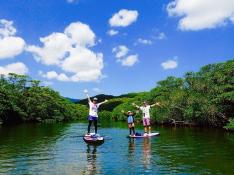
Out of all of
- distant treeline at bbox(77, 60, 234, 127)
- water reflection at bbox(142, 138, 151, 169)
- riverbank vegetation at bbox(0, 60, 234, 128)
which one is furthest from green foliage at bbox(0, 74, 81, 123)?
water reflection at bbox(142, 138, 151, 169)

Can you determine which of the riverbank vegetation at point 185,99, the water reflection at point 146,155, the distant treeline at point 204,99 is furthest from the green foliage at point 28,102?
the water reflection at point 146,155

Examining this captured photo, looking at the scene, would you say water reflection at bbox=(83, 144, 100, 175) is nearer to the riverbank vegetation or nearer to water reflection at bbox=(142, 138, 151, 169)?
water reflection at bbox=(142, 138, 151, 169)

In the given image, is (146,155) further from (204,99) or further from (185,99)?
(185,99)

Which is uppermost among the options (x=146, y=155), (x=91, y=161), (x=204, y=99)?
(x=204, y=99)

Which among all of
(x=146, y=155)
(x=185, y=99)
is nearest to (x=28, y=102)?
(x=185, y=99)

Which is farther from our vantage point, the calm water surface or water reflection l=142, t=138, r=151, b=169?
water reflection l=142, t=138, r=151, b=169

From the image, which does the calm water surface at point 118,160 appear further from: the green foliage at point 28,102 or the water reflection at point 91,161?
the green foliage at point 28,102

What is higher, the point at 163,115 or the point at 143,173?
the point at 163,115

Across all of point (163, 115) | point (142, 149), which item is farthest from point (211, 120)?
point (142, 149)

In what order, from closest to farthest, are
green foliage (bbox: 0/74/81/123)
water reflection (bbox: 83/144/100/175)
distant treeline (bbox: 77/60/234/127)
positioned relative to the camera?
water reflection (bbox: 83/144/100/175)
distant treeline (bbox: 77/60/234/127)
green foliage (bbox: 0/74/81/123)

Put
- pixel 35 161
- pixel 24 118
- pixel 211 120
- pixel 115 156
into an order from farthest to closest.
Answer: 1. pixel 24 118
2. pixel 211 120
3. pixel 115 156
4. pixel 35 161

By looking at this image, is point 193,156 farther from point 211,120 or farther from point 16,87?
point 16,87

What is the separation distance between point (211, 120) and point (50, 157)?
135 ft

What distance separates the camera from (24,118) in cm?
9669
